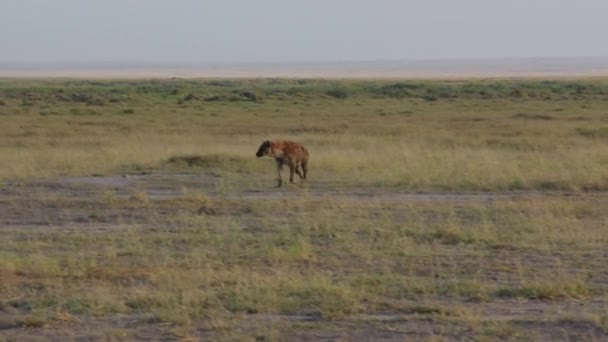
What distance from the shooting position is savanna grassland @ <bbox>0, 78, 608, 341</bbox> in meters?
7.57

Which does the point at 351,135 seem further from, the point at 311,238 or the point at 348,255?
the point at 348,255

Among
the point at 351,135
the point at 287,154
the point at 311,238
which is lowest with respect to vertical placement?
the point at 351,135

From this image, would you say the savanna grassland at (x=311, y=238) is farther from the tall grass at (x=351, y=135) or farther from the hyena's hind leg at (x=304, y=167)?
the hyena's hind leg at (x=304, y=167)

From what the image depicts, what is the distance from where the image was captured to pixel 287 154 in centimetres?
1817

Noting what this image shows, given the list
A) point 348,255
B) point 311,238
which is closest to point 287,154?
point 311,238

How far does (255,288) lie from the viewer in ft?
27.5

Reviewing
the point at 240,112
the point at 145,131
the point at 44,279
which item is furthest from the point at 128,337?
the point at 240,112

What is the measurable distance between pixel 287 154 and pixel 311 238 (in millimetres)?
6535

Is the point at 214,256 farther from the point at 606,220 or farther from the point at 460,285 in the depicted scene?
the point at 606,220

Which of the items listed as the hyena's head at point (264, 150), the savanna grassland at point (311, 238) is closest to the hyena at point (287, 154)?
the hyena's head at point (264, 150)

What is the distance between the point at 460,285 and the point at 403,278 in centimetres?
53

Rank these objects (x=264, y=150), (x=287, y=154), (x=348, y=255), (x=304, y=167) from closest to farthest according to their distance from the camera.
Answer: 1. (x=348, y=255)
2. (x=287, y=154)
3. (x=264, y=150)
4. (x=304, y=167)

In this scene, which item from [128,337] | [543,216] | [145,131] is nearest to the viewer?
[128,337]

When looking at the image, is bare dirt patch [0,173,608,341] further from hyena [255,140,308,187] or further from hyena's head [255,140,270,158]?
hyena's head [255,140,270,158]
